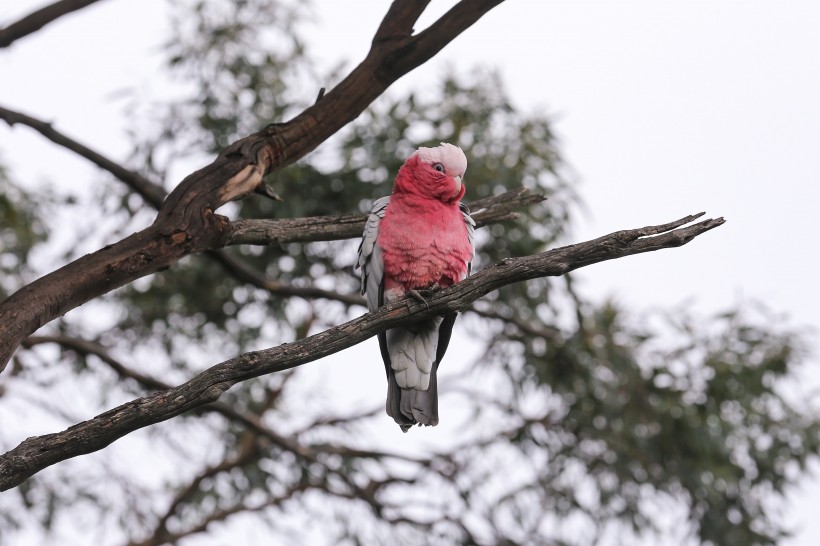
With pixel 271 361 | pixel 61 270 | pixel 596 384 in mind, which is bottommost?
pixel 271 361

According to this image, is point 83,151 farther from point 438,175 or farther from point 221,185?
point 438,175

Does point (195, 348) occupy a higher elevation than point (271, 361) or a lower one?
higher

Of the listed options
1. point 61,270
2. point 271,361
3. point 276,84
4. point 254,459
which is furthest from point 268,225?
point 254,459

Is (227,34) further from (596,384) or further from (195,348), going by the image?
(596,384)

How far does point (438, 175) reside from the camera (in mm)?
3014

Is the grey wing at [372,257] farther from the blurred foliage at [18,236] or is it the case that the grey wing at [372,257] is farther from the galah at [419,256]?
the blurred foliage at [18,236]

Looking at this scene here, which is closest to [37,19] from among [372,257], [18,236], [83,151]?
[83,151]

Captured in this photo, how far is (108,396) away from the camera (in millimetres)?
5625

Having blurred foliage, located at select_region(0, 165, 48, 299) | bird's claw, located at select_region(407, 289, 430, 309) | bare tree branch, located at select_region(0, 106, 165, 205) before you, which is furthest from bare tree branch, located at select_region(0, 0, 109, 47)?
blurred foliage, located at select_region(0, 165, 48, 299)

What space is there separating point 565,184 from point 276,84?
5.14 ft

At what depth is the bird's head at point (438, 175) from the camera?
3.01 metres

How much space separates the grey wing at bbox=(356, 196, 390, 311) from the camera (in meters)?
3.08

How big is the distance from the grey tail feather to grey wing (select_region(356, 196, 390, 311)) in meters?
0.29

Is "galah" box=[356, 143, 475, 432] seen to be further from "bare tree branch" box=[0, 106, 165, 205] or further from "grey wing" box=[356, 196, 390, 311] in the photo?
"bare tree branch" box=[0, 106, 165, 205]
